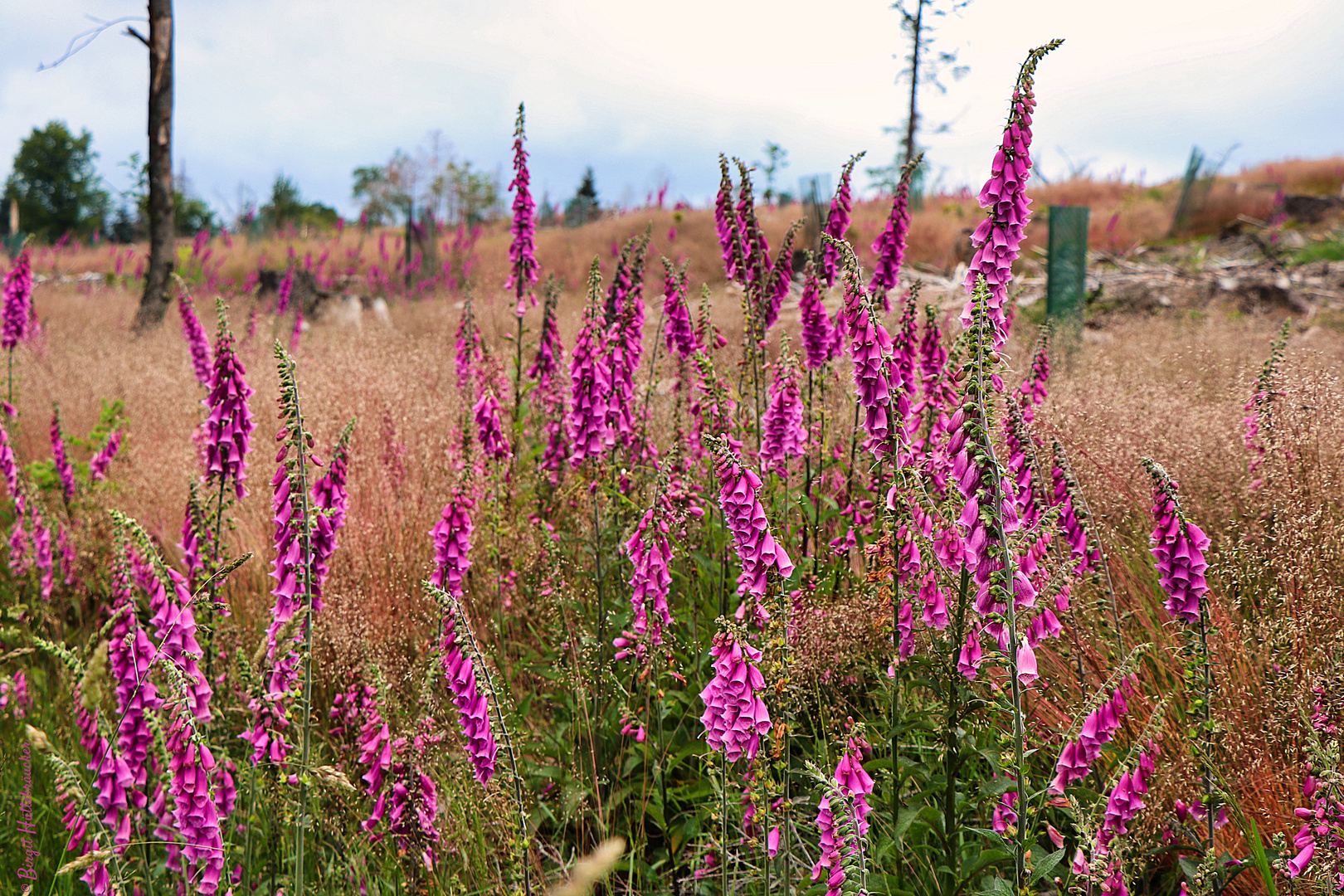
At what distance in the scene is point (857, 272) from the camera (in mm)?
2053

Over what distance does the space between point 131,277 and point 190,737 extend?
24710 millimetres

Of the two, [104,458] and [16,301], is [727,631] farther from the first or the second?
[16,301]

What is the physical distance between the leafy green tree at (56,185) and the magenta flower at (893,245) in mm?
51888

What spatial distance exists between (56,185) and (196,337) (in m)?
52.5

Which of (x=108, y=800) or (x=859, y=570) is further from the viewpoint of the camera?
(x=859, y=570)

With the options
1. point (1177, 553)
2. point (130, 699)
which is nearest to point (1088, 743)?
point (1177, 553)

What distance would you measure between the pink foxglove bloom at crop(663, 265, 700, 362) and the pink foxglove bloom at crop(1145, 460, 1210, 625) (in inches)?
82.9

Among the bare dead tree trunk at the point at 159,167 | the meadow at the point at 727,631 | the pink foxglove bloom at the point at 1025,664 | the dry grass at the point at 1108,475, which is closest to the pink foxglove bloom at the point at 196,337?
the meadow at the point at 727,631

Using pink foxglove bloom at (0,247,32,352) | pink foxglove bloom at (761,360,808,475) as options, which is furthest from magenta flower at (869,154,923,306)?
pink foxglove bloom at (0,247,32,352)

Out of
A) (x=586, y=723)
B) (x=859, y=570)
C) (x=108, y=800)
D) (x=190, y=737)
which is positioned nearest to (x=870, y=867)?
(x=586, y=723)

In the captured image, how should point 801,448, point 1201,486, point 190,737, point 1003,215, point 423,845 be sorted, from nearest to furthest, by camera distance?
point 190,737, point 1003,215, point 423,845, point 801,448, point 1201,486

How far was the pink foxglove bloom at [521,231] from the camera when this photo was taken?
4.32m

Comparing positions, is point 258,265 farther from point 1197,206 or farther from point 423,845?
point 1197,206

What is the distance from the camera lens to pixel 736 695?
1.70 m
